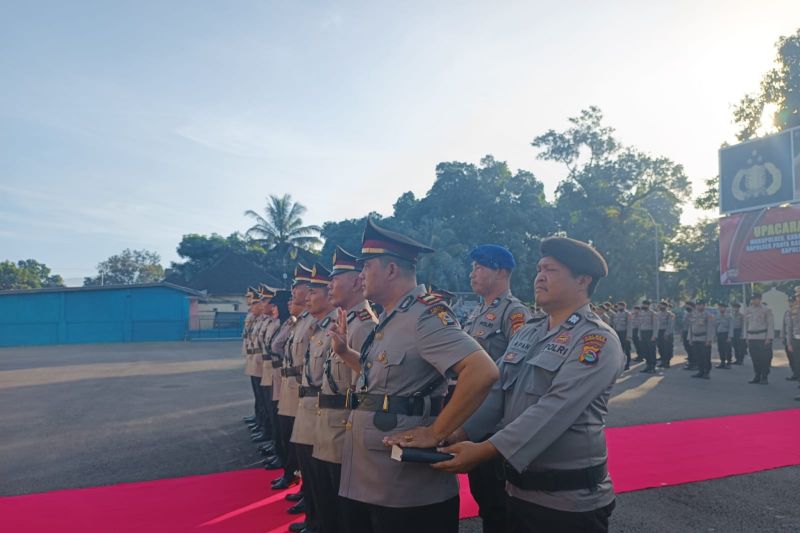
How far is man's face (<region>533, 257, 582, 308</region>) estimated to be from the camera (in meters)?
2.48

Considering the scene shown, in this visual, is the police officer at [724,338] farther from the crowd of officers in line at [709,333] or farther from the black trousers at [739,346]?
the black trousers at [739,346]

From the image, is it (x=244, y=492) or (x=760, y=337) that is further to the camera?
(x=760, y=337)

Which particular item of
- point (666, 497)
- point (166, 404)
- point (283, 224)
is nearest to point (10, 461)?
point (166, 404)

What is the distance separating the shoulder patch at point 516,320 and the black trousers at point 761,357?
11.0m

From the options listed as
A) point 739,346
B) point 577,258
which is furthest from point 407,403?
point 739,346

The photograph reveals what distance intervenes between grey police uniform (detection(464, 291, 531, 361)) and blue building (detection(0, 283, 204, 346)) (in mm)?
31126

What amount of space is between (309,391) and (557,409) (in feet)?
7.51

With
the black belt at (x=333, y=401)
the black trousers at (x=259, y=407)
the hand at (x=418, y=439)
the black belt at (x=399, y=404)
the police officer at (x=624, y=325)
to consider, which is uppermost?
the black belt at (x=399, y=404)

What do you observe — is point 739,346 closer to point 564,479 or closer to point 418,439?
point 564,479

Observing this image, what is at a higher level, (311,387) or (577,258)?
(577,258)

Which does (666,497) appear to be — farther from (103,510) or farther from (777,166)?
(777,166)

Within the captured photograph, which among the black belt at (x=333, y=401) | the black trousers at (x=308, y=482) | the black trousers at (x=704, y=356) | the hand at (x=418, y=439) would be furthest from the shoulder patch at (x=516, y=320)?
the black trousers at (x=704, y=356)

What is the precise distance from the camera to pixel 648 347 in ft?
49.8

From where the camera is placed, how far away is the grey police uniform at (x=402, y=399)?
2365 millimetres
